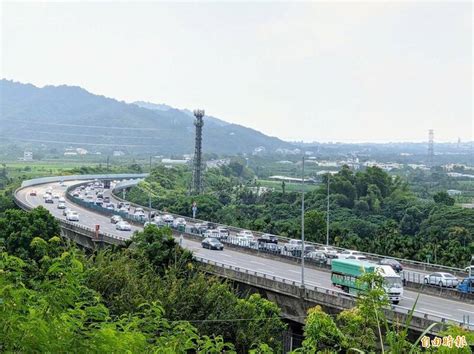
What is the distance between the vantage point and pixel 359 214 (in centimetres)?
9475

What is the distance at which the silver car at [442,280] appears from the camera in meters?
40.7

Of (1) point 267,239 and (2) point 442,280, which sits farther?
(1) point 267,239


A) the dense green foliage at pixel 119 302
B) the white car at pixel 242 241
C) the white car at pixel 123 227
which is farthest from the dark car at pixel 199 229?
the dense green foliage at pixel 119 302

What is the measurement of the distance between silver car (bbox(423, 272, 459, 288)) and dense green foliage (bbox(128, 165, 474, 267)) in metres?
11.4

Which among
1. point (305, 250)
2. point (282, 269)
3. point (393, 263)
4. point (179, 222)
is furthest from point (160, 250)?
point (179, 222)

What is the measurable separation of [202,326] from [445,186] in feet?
566

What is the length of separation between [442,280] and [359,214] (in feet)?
177

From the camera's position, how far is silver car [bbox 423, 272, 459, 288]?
40.7 metres

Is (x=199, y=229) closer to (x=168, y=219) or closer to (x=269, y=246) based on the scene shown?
(x=168, y=219)

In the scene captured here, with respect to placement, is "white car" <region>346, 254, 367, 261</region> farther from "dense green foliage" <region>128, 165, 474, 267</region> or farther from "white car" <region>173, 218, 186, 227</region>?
"white car" <region>173, 218, 186, 227</region>

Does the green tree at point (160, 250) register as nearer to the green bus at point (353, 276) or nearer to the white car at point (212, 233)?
the green bus at point (353, 276)

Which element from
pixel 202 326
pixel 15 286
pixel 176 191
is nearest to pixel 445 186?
pixel 176 191

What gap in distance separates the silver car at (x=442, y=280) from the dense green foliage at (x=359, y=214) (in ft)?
37.4

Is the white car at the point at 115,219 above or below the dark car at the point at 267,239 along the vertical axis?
below
